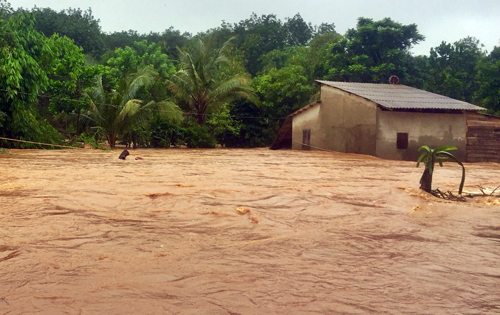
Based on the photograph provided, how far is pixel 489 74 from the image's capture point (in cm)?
2923

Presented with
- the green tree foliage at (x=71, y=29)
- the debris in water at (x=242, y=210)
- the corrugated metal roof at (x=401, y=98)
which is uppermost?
the green tree foliage at (x=71, y=29)

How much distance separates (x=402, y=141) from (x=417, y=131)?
0.70 m

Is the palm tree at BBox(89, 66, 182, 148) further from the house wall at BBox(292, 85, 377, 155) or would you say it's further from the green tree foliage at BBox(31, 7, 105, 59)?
the green tree foliage at BBox(31, 7, 105, 59)

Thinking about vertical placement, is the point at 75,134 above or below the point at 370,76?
below

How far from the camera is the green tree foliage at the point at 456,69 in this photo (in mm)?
32406

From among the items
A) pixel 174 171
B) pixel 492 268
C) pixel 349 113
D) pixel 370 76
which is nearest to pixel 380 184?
pixel 174 171

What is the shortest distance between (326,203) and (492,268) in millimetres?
2923

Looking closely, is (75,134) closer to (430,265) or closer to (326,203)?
(326,203)

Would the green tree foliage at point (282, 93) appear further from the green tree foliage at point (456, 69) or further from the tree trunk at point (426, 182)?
the tree trunk at point (426, 182)

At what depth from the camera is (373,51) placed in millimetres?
30938

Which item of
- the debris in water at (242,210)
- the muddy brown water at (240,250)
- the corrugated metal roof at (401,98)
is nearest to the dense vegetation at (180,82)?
the corrugated metal roof at (401,98)

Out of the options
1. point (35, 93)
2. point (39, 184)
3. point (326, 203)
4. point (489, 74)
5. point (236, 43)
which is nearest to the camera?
point (326, 203)

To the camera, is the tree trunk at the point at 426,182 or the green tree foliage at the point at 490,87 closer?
the tree trunk at the point at 426,182

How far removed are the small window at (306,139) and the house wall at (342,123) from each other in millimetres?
235
